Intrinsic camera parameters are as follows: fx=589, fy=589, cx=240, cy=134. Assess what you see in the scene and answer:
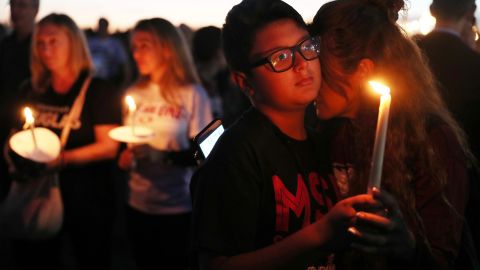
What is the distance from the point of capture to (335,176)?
189 cm

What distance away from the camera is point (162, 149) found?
3785 millimetres

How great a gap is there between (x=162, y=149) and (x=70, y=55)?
→ 88 centimetres

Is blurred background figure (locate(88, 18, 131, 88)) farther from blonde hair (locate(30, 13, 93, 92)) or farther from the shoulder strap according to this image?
the shoulder strap

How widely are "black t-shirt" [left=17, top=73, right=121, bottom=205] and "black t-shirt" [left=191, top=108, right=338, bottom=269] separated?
6.87ft

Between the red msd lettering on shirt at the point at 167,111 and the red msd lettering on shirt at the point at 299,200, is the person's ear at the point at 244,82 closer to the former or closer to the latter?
the red msd lettering on shirt at the point at 299,200

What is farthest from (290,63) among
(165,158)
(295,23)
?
(165,158)

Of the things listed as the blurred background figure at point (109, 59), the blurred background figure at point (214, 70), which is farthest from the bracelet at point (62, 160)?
the blurred background figure at point (109, 59)

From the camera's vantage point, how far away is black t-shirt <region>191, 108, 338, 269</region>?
157 centimetres

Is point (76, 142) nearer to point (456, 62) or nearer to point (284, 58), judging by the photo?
point (284, 58)

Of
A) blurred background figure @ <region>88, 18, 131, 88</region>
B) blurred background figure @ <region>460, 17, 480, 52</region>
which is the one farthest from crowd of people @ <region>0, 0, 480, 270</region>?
blurred background figure @ <region>88, 18, 131, 88</region>

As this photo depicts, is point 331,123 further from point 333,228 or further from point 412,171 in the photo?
point 333,228

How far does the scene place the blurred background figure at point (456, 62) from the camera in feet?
12.6

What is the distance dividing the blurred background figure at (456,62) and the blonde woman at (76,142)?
2141 millimetres

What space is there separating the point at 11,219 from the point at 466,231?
2.68 metres
